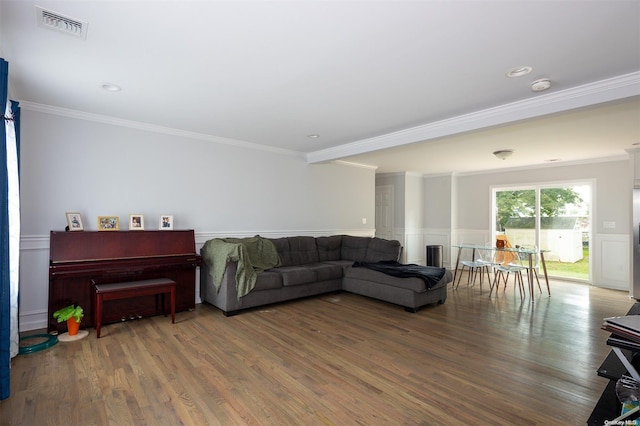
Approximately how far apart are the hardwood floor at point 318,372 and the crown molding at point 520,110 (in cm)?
232

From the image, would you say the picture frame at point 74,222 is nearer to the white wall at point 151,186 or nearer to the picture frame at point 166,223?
the white wall at point 151,186

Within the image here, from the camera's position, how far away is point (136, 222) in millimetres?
4094

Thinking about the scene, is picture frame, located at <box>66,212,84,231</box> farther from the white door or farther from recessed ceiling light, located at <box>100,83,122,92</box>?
the white door

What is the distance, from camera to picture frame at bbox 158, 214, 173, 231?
14.2 ft

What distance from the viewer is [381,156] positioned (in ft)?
20.4

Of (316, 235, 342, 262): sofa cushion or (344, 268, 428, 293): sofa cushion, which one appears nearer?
(344, 268, 428, 293): sofa cushion

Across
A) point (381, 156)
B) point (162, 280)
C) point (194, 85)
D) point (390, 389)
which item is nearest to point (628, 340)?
point (390, 389)

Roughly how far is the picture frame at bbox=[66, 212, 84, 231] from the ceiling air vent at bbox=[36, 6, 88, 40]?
2.25 m

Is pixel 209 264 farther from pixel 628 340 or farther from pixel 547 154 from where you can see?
pixel 547 154

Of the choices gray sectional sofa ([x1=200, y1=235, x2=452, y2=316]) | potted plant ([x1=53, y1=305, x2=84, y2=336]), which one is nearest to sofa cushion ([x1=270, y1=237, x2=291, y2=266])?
gray sectional sofa ([x1=200, y1=235, x2=452, y2=316])

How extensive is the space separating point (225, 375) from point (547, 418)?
7.40 ft

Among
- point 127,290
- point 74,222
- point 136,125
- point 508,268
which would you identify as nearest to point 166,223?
point 74,222

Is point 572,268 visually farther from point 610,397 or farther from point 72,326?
point 72,326

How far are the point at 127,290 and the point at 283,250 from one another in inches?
92.4
